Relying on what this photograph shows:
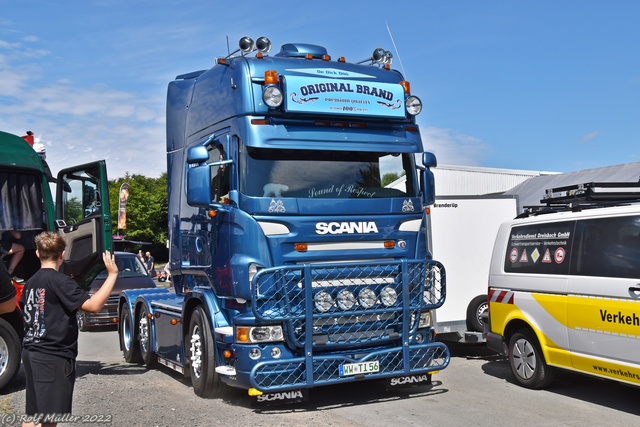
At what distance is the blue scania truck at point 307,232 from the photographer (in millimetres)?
7406

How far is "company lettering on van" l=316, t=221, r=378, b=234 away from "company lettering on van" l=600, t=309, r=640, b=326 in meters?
2.54

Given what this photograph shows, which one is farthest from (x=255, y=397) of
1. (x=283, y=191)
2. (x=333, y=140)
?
(x=333, y=140)

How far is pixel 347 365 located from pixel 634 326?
114 inches

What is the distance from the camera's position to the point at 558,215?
8.53 meters

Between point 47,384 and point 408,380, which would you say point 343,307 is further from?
point 47,384

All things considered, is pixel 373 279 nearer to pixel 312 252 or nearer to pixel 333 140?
pixel 312 252

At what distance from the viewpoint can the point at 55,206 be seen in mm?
10703

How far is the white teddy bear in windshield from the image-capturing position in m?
7.61

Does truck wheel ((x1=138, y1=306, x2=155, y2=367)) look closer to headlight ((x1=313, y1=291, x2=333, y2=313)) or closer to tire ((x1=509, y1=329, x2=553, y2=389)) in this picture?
headlight ((x1=313, y1=291, x2=333, y2=313))

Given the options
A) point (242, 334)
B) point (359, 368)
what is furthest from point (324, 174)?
point (359, 368)

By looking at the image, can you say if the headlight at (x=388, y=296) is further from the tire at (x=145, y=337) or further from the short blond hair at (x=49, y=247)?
the tire at (x=145, y=337)

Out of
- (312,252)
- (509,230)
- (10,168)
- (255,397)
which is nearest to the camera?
(312,252)

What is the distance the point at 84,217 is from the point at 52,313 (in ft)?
17.6

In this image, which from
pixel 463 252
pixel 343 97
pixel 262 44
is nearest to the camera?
pixel 343 97
